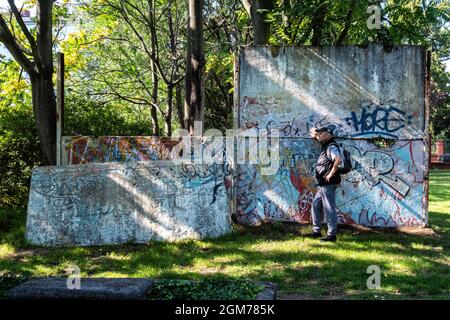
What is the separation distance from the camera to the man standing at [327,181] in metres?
8.18

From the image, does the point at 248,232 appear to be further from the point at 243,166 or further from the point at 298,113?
the point at 298,113

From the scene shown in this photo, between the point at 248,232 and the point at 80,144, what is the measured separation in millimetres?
3990

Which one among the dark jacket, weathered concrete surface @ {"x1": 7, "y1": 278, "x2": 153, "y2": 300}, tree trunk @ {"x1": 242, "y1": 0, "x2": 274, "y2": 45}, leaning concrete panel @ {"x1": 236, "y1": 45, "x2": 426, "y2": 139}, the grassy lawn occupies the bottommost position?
the grassy lawn

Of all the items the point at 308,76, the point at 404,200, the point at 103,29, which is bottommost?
the point at 404,200

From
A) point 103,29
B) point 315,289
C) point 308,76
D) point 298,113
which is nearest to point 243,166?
point 298,113

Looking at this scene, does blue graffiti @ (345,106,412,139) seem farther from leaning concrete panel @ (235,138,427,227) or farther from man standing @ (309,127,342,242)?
man standing @ (309,127,342,242)

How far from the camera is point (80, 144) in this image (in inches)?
405

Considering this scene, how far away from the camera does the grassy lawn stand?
6113 millimetres

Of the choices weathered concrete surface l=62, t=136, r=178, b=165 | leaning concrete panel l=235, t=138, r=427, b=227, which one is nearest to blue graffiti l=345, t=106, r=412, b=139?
leaning concrete panel l=235, t=138, r=427, b=227

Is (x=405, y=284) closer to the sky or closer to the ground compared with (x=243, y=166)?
closer to the ground

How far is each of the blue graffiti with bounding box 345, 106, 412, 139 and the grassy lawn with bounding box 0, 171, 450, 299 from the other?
184 cm

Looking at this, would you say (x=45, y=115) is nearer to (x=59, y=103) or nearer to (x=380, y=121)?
(x=59, y=103)

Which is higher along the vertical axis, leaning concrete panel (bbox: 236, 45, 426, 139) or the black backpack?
leaning concrete panel (bbox: 236, 45, 426, 139)

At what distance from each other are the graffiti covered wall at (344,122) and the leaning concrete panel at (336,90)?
2 centimetres
